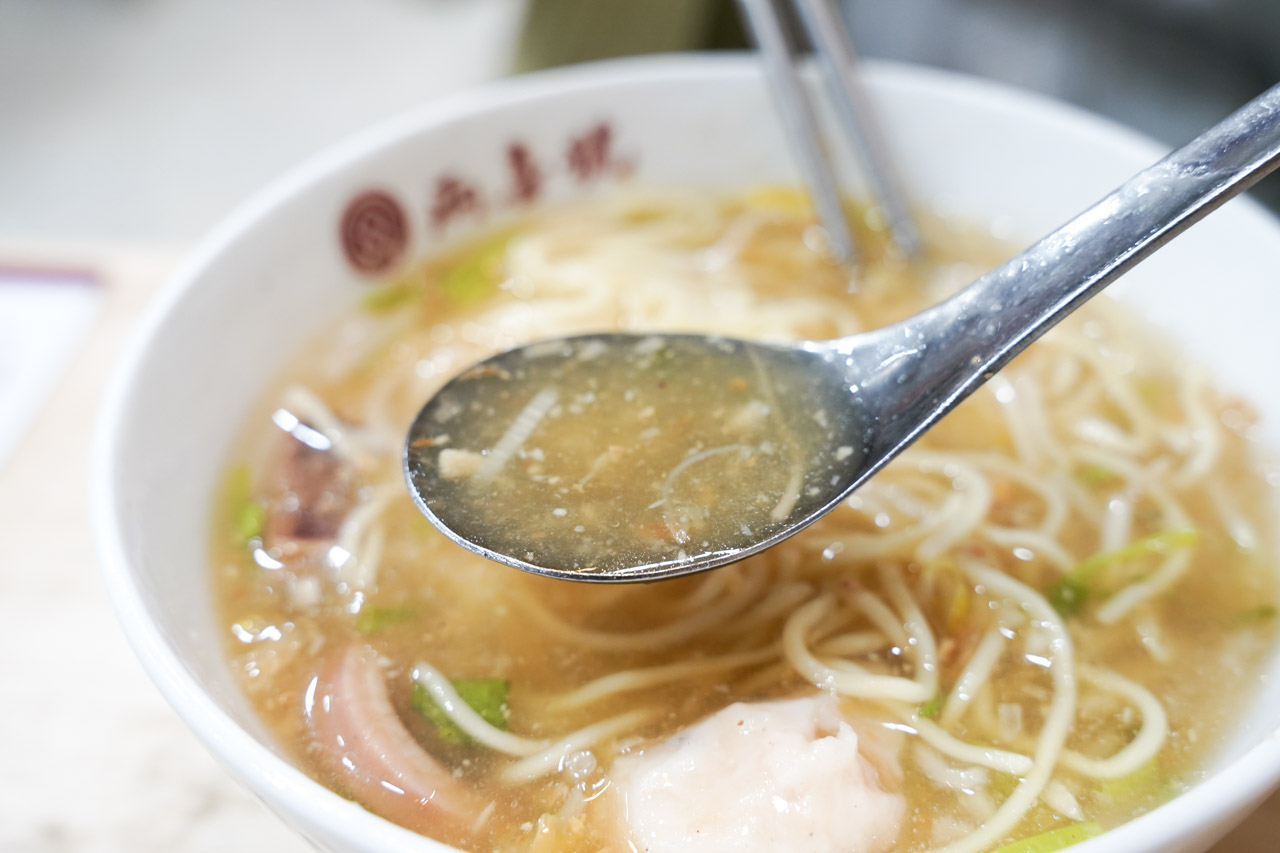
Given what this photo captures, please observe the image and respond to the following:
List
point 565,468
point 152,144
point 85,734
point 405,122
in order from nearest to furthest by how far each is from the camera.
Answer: point 565,468 → point 85,734 → point 405,122 → point 152,144

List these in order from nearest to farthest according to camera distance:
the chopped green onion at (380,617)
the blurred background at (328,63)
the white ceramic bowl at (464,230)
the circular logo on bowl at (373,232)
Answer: the white ceramic bowl at (464,230), the chopped green onion at (380,617), the circular logo on bowl at (373,232), the blurred background at (328,63)

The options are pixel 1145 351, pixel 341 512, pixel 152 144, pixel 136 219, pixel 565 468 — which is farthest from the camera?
pixel 152 144

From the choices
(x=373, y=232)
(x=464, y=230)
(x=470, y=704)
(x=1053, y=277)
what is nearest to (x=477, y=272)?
(x=464, y=230)

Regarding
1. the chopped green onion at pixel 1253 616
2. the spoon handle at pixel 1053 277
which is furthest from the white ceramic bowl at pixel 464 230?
the spoon handle at pixel 1053 277

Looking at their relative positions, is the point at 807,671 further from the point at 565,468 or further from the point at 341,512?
the point at 341,512

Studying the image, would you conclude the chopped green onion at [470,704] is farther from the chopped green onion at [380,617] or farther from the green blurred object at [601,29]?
the green blurred object at [601,29]

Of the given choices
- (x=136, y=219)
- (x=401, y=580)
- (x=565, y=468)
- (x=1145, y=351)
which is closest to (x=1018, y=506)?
(x=1145, y=351)

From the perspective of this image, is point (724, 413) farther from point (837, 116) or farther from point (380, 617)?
point (837, 116)
